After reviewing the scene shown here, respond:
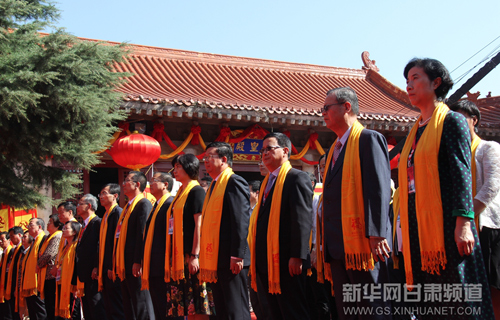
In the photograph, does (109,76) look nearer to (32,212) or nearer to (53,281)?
(53,281)

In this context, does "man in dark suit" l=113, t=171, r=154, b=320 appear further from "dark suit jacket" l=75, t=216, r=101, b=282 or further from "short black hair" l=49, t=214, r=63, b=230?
"short black hair" l=49, t=214, r=63, b=230

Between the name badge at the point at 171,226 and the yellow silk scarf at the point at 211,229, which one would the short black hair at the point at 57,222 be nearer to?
the name badge at the point at 171,226

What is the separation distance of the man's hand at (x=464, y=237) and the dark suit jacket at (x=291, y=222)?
1112 mm

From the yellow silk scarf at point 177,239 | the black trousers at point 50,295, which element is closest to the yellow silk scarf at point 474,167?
the yellow silk scarf at point 177,239

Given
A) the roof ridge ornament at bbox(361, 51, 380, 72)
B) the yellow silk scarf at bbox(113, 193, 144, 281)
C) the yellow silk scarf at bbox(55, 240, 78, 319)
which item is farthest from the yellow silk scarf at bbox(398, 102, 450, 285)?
the roof ridge ornament at bbox(361, 51, 380, 72)

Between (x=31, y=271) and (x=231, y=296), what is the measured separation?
181 inches

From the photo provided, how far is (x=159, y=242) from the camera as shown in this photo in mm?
4270

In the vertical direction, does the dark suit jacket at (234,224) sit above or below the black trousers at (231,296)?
above

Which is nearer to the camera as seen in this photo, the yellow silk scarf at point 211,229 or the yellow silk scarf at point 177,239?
the yellow silk scarf at point 211,229

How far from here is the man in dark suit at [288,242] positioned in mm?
3102

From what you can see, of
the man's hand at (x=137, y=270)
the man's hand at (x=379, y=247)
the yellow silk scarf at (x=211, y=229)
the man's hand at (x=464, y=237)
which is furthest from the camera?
the man's hand at (x=137, y=270)

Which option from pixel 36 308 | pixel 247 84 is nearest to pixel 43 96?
pixel 36 308

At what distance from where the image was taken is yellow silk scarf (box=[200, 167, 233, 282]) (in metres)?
3.56

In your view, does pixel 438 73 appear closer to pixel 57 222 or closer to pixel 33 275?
pixel 57 222
